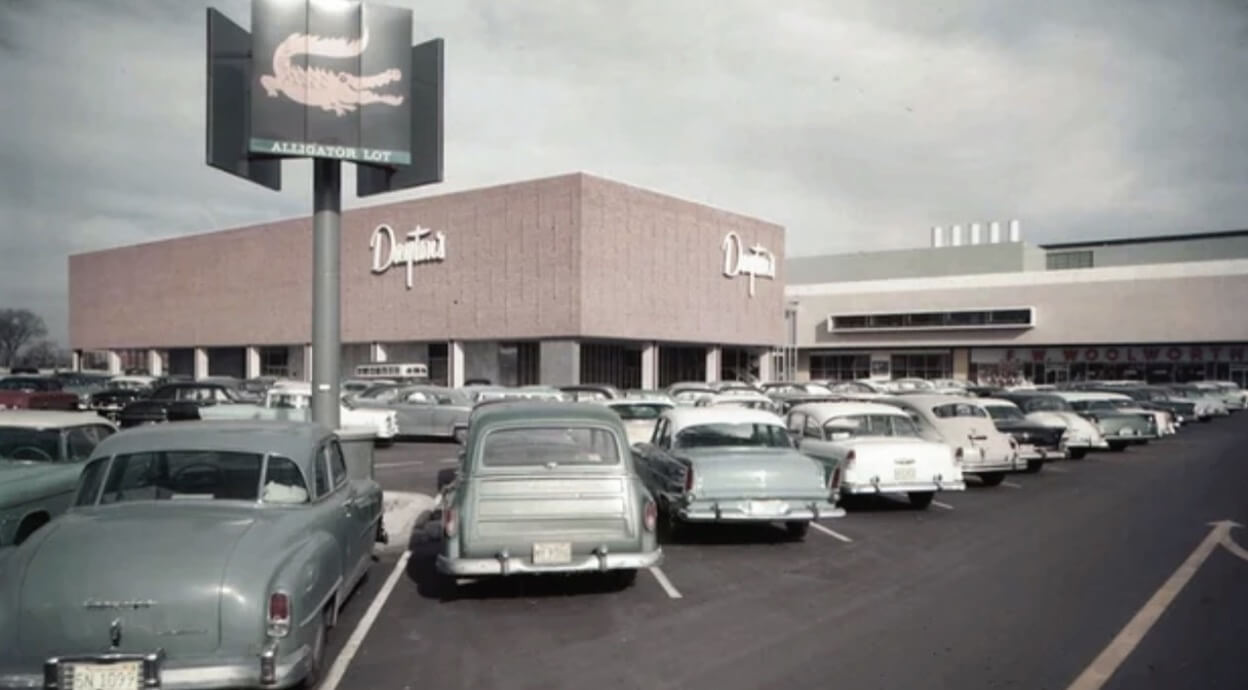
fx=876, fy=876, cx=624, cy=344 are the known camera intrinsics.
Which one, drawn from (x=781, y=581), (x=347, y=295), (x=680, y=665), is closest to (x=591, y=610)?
(x=680, y=665)

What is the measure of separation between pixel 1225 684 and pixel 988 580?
3134mm

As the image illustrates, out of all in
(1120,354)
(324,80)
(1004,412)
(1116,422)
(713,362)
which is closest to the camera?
(324,80)

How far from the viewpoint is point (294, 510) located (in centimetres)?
628

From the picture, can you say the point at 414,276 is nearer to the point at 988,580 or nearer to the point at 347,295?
the point at 347,295

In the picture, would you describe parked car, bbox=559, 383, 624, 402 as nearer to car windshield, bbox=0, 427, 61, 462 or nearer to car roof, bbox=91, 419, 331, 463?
car windshield, bbox=0, 427, 61, 462

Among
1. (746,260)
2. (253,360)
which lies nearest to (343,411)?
(746,260)

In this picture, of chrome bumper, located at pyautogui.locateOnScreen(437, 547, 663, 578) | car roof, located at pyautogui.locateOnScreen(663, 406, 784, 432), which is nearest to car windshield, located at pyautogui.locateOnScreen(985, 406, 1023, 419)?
car roof, located at pyautogui.locateOnScreen(663, 406, 784, 432)

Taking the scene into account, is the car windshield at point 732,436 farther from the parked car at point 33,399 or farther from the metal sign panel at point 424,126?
the parked car at point 33,399

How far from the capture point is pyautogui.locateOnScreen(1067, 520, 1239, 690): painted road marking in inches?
231

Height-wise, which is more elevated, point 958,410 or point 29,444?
point 29,444

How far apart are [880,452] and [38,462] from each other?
10362 millimetres

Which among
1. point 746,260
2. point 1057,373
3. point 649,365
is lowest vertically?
point 1057,373

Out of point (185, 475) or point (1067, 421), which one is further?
point (1067, 421)

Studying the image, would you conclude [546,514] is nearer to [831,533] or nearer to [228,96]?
[831,533]
